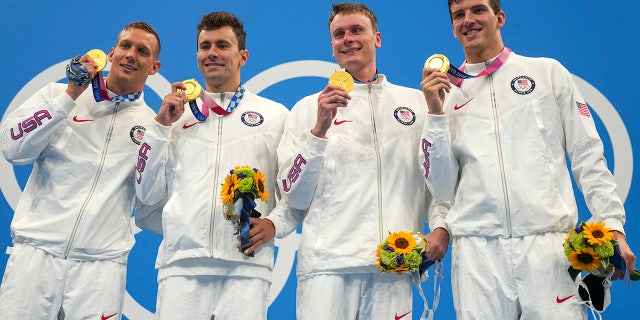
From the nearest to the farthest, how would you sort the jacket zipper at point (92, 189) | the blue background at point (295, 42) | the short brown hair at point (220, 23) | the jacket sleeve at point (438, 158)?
the jacket sleeve at point (438, 158) → the jacket zipper at point (92, 189) → the short brown hair at point (220, 23) → the blue background at point (295, 42)

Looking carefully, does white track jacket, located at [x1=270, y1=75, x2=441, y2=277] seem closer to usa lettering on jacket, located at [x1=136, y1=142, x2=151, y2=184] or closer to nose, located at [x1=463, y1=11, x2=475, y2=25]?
nose, located at [x1=463, y1=11, x2=475, y2=25]

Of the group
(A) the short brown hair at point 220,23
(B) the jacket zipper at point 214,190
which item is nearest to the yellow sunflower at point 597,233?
(B) the jacket zipper at point 214,190

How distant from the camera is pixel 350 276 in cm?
321

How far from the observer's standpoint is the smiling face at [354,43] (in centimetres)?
360

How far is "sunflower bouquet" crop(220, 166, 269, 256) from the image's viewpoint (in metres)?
3.14

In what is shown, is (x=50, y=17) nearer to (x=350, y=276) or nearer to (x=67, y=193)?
(x=67, y=193)

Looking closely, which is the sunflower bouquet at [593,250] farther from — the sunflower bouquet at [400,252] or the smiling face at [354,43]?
the smiling face at [354,43]

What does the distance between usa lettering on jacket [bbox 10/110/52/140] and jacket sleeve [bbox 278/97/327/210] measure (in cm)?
120

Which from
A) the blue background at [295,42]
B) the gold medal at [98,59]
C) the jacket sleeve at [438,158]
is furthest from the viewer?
the blue background at [295,42]

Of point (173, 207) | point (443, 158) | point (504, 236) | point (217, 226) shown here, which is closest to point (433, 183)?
point (443, 158)

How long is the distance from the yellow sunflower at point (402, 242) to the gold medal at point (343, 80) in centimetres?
71

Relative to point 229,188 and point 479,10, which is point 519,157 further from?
point 229,188

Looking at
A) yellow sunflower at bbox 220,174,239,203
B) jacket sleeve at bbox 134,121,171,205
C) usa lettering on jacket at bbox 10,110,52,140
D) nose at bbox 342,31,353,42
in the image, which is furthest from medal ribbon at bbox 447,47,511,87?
usa lettering on jacket at bbox 10,110,52,140

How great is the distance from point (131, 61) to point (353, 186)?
4.90 ft
